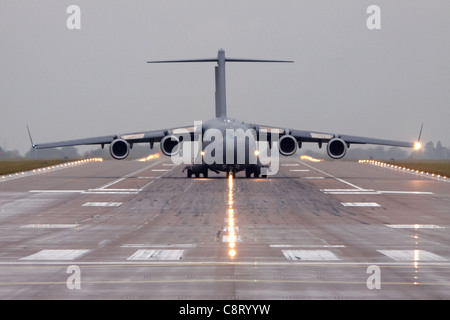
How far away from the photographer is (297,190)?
166 feet

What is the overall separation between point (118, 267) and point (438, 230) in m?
13.6

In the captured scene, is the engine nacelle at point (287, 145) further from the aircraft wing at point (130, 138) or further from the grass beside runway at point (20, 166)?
the grass beside runway at point (20, 166)

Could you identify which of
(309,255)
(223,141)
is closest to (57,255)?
(309,255)

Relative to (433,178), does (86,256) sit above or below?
above

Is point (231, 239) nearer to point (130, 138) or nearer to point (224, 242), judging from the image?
point (224, 242)

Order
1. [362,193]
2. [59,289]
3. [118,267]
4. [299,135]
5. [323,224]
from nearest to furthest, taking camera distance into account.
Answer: [59,289]
[118,267]
[323,224]
[362,193]
[299,135]

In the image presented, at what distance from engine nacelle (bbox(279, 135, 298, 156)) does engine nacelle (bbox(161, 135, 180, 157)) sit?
6.97 meters

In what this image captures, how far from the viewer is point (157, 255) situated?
22.8 metres

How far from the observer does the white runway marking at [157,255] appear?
22094 millimetres

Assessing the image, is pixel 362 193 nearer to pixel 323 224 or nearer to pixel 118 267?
pixel 323 224

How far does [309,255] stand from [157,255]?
12.8 feet

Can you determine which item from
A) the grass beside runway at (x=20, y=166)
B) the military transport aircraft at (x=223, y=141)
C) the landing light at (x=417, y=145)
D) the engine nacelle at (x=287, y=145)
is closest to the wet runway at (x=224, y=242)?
the military transport aircraft at (x=223, y=141)

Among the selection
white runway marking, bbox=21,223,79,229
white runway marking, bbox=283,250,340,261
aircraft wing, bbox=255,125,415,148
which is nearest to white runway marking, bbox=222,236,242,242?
white runway marking, bbox=283,250,340,261

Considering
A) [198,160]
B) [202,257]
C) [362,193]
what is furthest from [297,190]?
[202,257]
